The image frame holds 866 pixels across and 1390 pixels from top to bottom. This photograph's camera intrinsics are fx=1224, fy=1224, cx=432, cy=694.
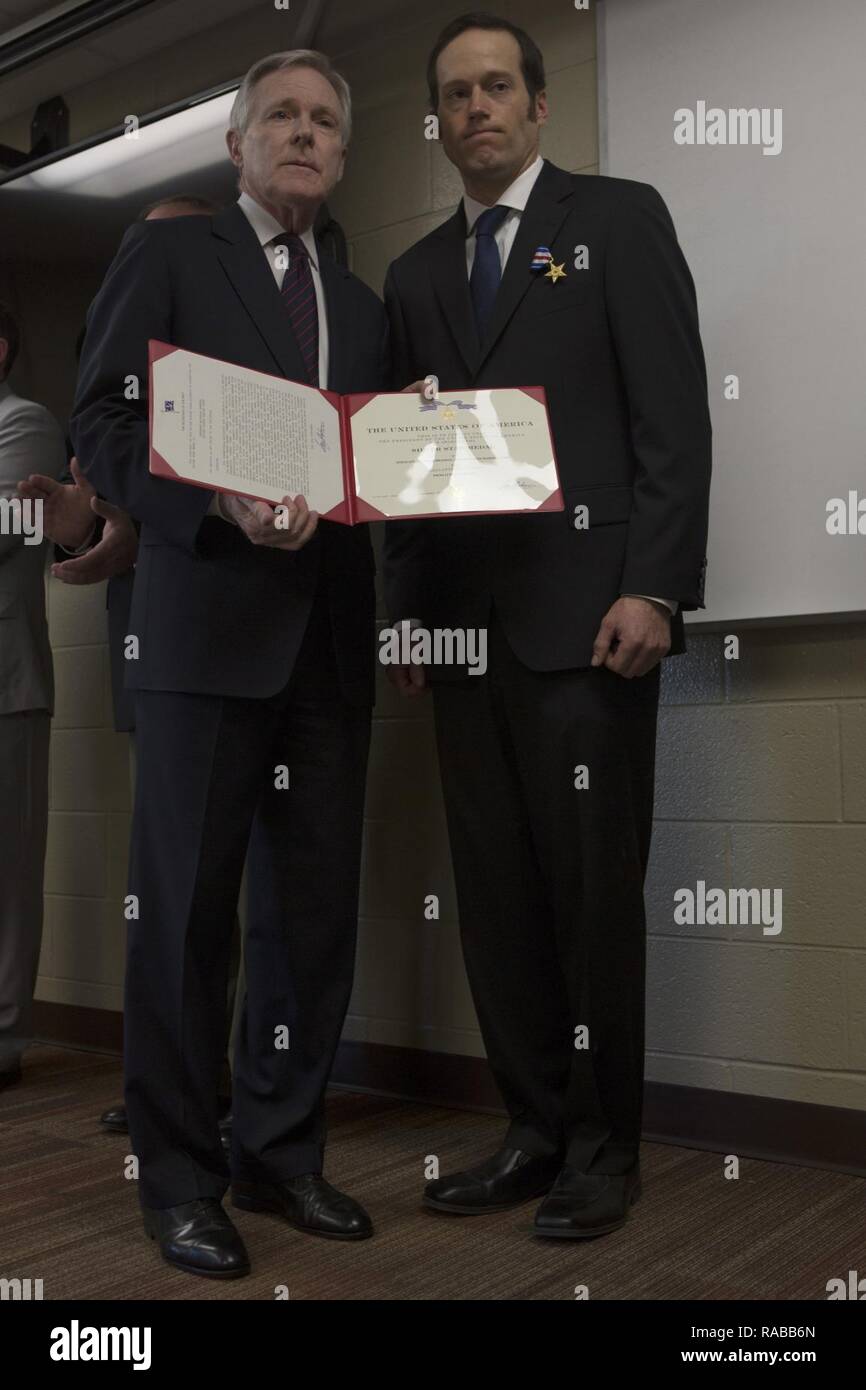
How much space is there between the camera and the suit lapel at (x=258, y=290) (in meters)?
1.62

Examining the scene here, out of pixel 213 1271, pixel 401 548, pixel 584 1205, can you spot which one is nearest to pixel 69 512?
pixel 401 548

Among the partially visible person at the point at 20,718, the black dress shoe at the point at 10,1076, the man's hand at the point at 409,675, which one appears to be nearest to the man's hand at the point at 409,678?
the man's hand at the point at 409,675

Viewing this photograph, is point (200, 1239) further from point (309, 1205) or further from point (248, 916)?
point (248, 916)

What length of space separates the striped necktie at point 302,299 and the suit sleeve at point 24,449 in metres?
1.09

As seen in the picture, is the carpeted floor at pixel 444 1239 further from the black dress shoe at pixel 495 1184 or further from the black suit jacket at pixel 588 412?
the black suit jacket at pixel 588 412

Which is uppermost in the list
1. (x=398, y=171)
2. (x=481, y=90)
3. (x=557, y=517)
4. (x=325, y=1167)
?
(x=398, y=171)

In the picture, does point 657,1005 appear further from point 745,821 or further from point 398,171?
point 398,171

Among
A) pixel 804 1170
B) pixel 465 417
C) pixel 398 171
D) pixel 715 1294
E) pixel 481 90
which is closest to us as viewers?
pixel 715 1294

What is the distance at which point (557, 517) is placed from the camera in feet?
5.48

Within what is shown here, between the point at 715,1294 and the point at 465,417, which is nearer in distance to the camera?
the point at 715,1294

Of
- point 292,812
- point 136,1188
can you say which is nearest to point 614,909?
point 292,812

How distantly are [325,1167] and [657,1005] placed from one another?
616mm

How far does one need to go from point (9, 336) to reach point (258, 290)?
1417 mm

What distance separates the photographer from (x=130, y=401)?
1.58 metres
